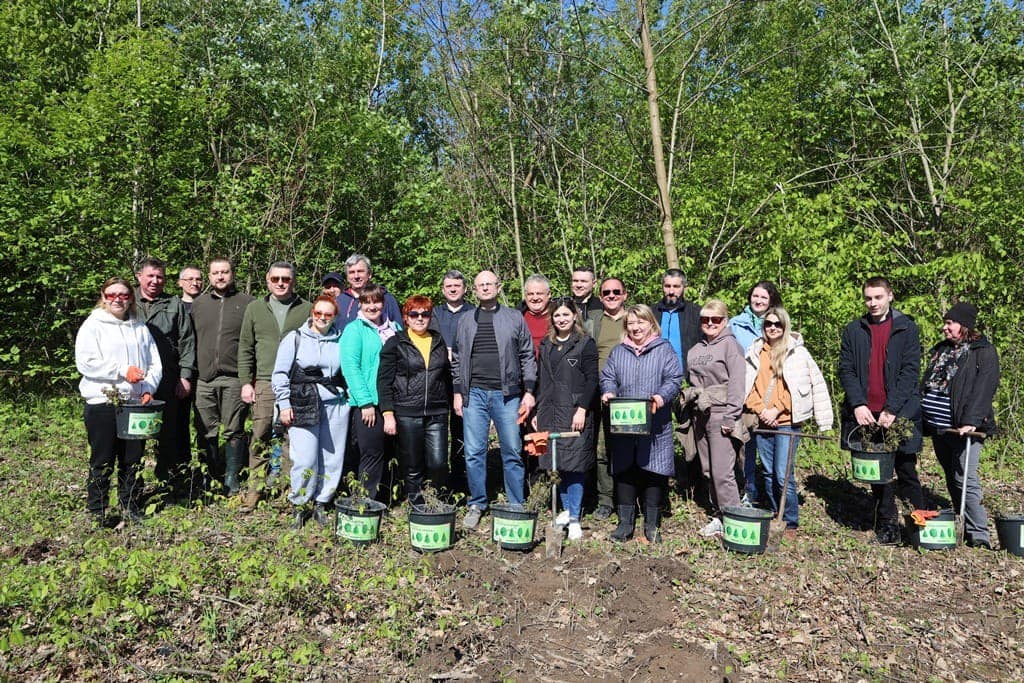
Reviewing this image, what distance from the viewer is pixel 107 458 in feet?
16.9

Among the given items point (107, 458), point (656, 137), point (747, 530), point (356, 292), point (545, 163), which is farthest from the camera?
point (545, 163)

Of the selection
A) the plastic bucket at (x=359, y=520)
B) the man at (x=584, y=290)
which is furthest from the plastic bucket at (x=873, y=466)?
the plastic bucket at (x=359, y=520)

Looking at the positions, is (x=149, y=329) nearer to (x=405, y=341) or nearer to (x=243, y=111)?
(x=405, y=341)

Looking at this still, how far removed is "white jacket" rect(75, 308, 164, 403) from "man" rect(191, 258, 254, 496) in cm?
63

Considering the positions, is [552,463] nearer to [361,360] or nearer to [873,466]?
[361,360]

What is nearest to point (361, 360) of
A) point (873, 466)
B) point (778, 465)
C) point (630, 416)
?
point (630, 416)

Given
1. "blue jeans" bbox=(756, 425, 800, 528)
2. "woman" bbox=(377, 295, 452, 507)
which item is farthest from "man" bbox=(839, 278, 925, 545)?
"woman" bbox=(377, 295, 452, 507)

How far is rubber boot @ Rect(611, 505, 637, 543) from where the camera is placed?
5.43m

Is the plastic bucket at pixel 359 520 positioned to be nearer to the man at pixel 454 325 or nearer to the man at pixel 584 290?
the man at pixel 454 325

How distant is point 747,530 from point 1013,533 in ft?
6.41

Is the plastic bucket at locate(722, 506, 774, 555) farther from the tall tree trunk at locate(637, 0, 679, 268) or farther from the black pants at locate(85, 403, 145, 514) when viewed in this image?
the black pants at locate(85, 403, 145, 514)

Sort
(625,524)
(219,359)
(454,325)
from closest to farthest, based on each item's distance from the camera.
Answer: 1. (625,524)
2. (219,359)
3. (454,325)

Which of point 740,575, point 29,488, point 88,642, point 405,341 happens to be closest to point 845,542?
point 740,575

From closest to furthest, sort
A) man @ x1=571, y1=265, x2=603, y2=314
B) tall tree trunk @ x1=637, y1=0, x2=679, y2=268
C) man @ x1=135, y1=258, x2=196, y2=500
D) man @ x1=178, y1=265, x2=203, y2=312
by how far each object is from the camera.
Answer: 1. man @ x1=135, y1=258, x2=196, y2=500
2. man @ x1=571, y1=265, x2=603, y2=314
3. man @ x1=178, y1=265, x2=203, y2=312
4. tall tree trunk @ x1=637, y1=0, x2=679, y2=268
